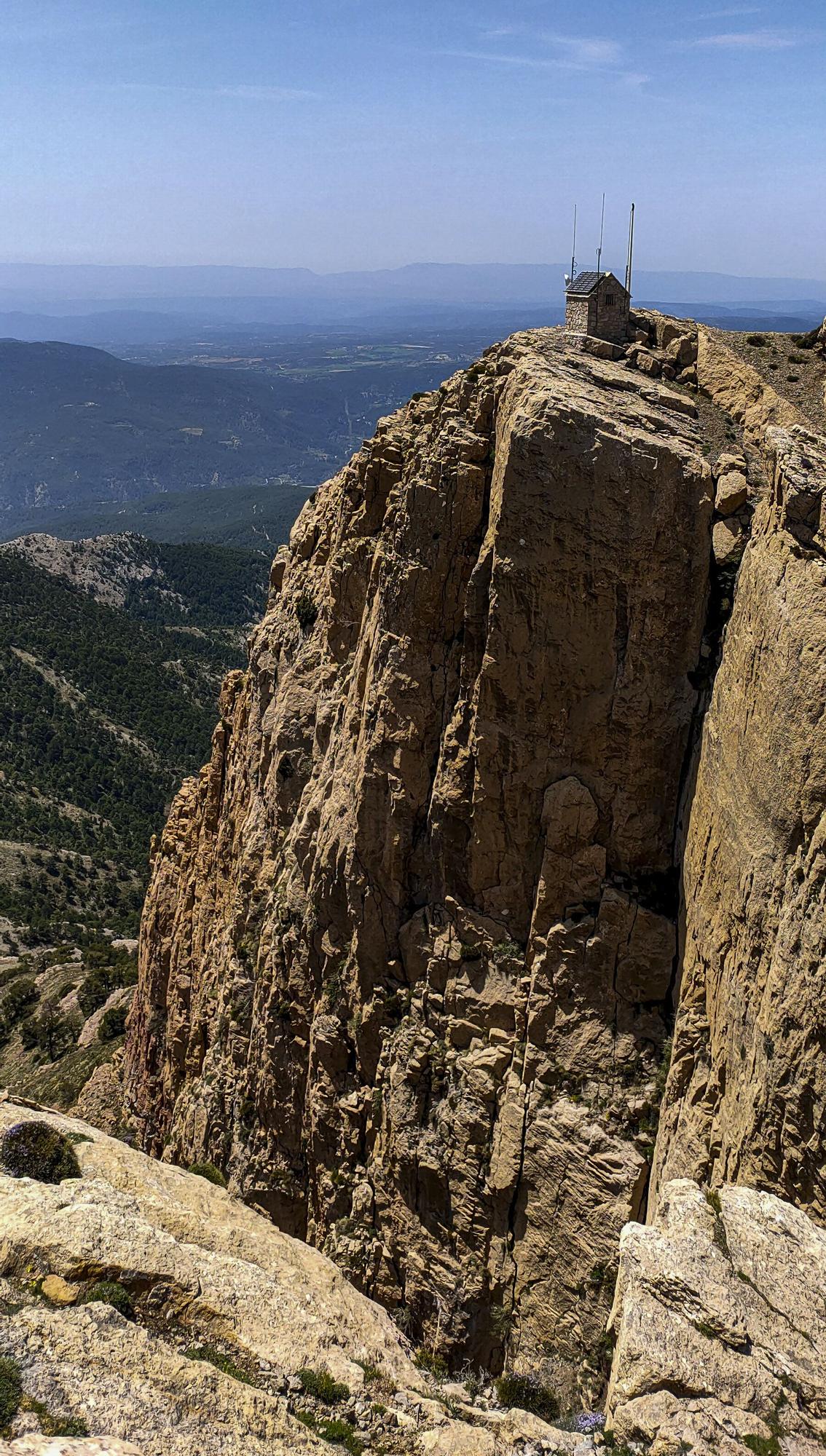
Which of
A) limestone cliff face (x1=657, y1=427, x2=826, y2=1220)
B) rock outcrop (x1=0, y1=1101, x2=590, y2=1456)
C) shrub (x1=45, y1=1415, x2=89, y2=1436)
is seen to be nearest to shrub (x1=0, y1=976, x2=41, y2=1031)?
rock outcrop (x1=0, y1=1101, x2=590, y2=1456)

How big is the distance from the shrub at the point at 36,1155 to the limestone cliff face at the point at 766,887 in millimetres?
12239

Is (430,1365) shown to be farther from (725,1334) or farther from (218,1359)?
(725,1334)

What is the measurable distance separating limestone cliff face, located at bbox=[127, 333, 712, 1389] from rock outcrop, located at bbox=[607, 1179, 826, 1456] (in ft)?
19.4

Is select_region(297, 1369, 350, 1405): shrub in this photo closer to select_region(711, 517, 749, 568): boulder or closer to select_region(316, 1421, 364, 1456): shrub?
select_region(316, 1421, 364, 1456): shrub

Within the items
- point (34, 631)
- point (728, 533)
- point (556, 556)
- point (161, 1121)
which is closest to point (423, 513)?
point (556, 556)

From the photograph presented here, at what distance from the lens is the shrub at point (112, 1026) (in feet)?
187

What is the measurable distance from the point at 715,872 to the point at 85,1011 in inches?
2167

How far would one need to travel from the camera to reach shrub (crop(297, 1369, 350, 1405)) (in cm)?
1517

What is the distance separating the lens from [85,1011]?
6294 cm

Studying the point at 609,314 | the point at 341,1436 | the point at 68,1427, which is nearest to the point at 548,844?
the point at 341,1436

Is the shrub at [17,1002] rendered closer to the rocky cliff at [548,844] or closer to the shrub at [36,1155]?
the rocky cliff at [548,844]

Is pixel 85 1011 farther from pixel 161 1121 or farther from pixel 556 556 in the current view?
pixel 556 556

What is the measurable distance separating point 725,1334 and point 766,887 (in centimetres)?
709

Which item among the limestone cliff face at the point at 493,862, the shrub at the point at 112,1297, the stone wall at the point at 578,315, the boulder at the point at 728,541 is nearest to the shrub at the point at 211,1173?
the limestone cliff face at the point at 493,862
